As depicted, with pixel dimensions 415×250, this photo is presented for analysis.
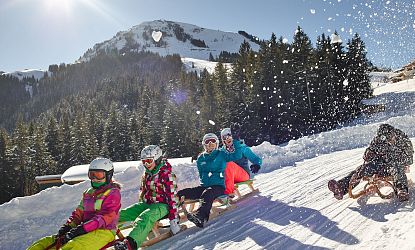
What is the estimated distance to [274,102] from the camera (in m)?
36.2

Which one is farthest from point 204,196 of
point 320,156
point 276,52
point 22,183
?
point 22,183

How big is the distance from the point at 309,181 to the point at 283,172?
203cm

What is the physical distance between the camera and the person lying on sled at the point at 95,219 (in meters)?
4.90

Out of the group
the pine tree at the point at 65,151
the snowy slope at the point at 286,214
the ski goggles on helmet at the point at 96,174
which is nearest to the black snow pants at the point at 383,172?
the snowy slope at the point at 286,214


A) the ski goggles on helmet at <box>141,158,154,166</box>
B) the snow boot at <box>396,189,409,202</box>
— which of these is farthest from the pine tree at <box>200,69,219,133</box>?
the snow boot at <box>396,189,409,202</box>

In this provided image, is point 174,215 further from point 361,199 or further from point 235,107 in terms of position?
point 235,107

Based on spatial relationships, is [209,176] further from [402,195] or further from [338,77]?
[338,77]

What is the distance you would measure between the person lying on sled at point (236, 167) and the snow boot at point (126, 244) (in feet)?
9.35

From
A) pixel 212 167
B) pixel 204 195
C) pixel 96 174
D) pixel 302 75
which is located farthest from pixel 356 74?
pixel 96 174

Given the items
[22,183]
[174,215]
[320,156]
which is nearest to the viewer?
[174,215]

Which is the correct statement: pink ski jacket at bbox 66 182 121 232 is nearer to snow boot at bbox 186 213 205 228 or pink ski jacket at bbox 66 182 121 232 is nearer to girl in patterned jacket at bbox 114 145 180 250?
girl in patterned jacket at bbox 114 145 180 250

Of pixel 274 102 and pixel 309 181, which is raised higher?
pixel 274 102

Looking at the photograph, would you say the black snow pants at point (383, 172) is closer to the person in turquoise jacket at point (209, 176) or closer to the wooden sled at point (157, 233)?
the person in turquoise jacket at point (209, 176)

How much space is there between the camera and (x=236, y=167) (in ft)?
27.9
